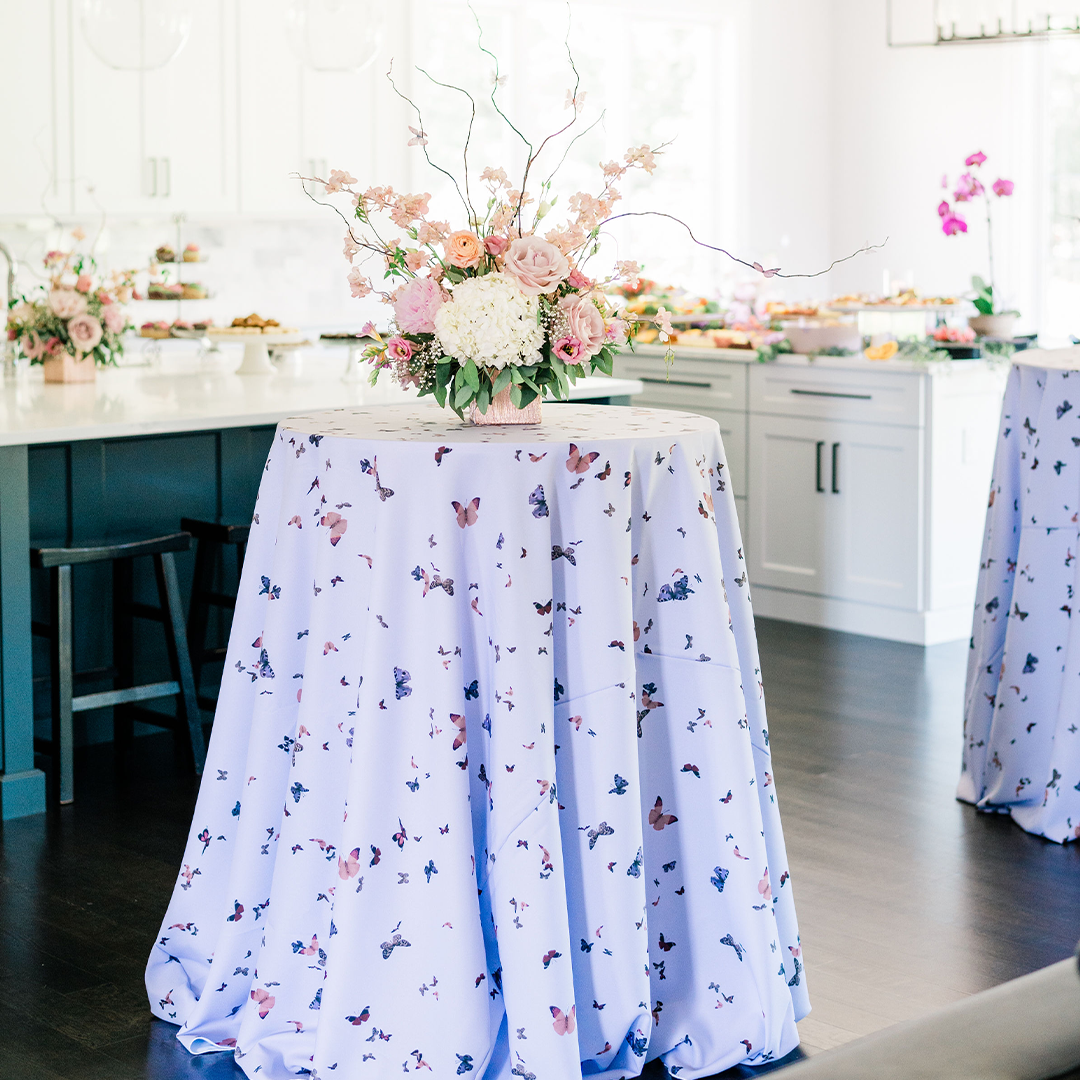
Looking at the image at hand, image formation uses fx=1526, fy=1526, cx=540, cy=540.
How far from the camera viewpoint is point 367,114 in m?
8.20

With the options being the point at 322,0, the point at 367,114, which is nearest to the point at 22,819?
the point at 322,0

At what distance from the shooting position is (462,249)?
2.48 metres

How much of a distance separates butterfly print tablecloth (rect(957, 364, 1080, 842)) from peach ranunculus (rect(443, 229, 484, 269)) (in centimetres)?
173

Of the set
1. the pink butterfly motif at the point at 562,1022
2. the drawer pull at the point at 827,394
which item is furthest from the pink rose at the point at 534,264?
the drawer pull at the point at 827,394

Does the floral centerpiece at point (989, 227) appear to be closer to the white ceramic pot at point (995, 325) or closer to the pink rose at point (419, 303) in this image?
the white ceramic pot at point (995, 325)

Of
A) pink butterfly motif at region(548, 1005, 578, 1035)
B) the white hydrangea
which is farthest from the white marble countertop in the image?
pink butterfly motif at region(548, 1005, 578, 1035)

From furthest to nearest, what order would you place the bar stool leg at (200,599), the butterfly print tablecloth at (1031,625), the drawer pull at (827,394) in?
the drawer pull at (827,394) < the bar stool leg at (200,599) < the butterfly print tablecloth at (1031,625)

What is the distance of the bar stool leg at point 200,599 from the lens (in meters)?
4.40

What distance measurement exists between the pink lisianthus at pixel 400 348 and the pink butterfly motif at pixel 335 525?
0.99 feet

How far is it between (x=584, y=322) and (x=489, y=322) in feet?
0.54

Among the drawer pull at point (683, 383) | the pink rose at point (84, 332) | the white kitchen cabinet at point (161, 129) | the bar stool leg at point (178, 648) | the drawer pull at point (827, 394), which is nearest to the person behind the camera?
the bar stool leg at point (178, 648)

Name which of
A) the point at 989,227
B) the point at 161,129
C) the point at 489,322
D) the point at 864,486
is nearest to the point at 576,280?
the point at 489,322

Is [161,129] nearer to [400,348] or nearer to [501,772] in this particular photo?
[400,348]

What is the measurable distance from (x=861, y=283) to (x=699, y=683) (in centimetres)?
785
